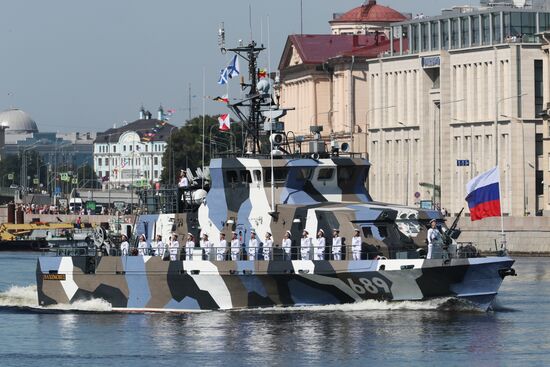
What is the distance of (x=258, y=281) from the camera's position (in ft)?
194

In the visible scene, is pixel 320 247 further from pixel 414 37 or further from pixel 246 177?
pixel 414 37

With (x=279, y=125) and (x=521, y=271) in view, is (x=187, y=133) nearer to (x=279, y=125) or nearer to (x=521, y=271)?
(x=521, y=271)

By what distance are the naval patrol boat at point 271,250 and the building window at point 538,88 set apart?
77016 mm

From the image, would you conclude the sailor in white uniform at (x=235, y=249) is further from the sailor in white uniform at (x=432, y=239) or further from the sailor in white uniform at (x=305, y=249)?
the sailor in white uniform at (x=432, y=239)

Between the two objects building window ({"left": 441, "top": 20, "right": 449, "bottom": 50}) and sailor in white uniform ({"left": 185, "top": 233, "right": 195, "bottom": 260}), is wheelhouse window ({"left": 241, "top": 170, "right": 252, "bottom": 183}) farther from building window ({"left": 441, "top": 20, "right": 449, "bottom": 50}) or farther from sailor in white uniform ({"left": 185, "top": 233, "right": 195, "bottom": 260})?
building window ({"left": 441, "top": 20, "right": 449, "bottom": 50})

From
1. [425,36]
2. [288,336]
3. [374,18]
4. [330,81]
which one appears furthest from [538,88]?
[288,336]

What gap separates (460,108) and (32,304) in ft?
278

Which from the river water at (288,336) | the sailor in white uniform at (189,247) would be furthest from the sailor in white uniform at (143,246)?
the river water at (288,336)

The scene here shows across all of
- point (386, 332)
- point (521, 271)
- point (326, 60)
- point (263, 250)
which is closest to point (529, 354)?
point (386, 332)

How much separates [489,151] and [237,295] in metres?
84.7

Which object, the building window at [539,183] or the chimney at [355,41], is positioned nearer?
the building window at [539,183]

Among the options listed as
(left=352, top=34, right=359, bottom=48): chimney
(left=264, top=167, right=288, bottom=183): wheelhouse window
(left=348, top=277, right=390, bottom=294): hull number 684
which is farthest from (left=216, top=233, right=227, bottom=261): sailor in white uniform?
(left=352, top=34, right=359, bottom=48): chimney

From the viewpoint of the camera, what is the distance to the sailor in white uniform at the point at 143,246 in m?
62.0

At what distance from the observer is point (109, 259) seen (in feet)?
204
